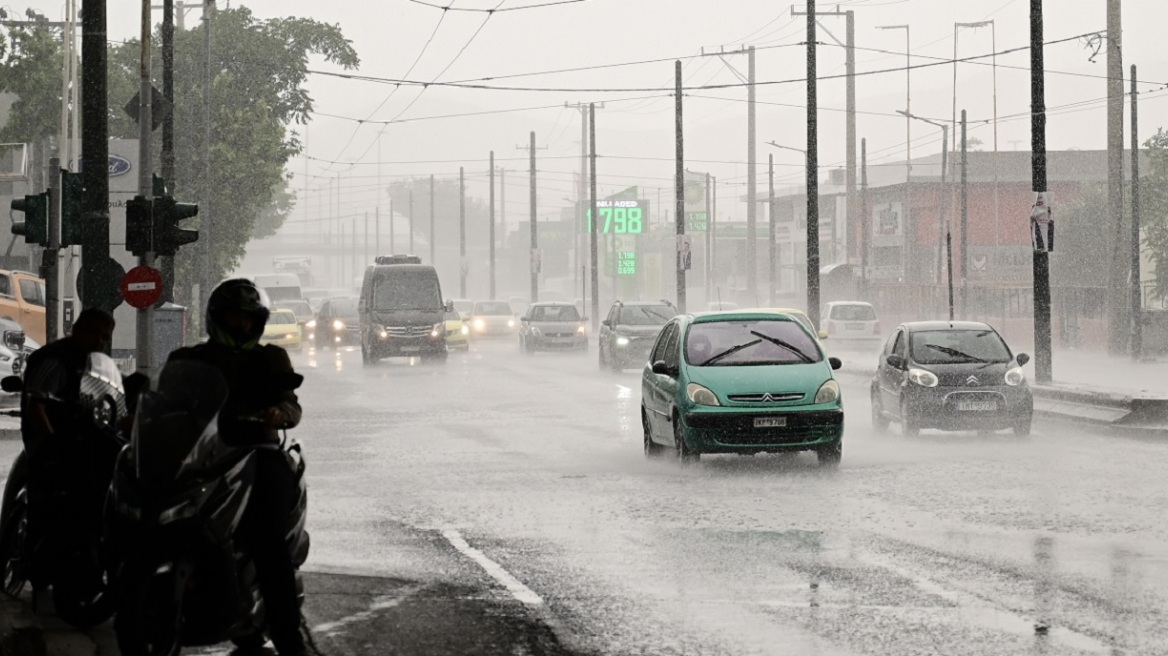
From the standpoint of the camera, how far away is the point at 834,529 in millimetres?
13047

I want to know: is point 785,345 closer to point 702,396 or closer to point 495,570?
point 702,396

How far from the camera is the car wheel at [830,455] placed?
18109 mm

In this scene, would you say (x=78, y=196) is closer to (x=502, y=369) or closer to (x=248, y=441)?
(x=248, y=441)

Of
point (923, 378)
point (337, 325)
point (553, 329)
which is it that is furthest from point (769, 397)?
point (337, 325)

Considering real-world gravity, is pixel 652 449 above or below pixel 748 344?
below

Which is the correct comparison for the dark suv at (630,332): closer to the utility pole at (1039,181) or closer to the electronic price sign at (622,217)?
the utility pole at (1039,181)

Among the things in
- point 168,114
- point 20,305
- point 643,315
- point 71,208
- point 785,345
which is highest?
→ point 168,114

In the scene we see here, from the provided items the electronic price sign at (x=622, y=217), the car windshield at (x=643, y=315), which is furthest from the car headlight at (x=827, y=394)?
the electronic price sign at (x=622, y=217)

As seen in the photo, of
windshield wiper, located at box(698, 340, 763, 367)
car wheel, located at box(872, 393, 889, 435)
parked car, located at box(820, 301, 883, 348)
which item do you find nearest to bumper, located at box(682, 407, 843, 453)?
windshield wiper, located at box(698, 340, 763, 367)

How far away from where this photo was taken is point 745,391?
18016 mm

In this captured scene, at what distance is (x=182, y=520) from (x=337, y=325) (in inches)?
2022

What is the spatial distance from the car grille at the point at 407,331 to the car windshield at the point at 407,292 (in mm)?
823

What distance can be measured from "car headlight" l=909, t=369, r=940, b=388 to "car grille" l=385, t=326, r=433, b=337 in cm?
2447

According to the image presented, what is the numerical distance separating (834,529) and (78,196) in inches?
323
